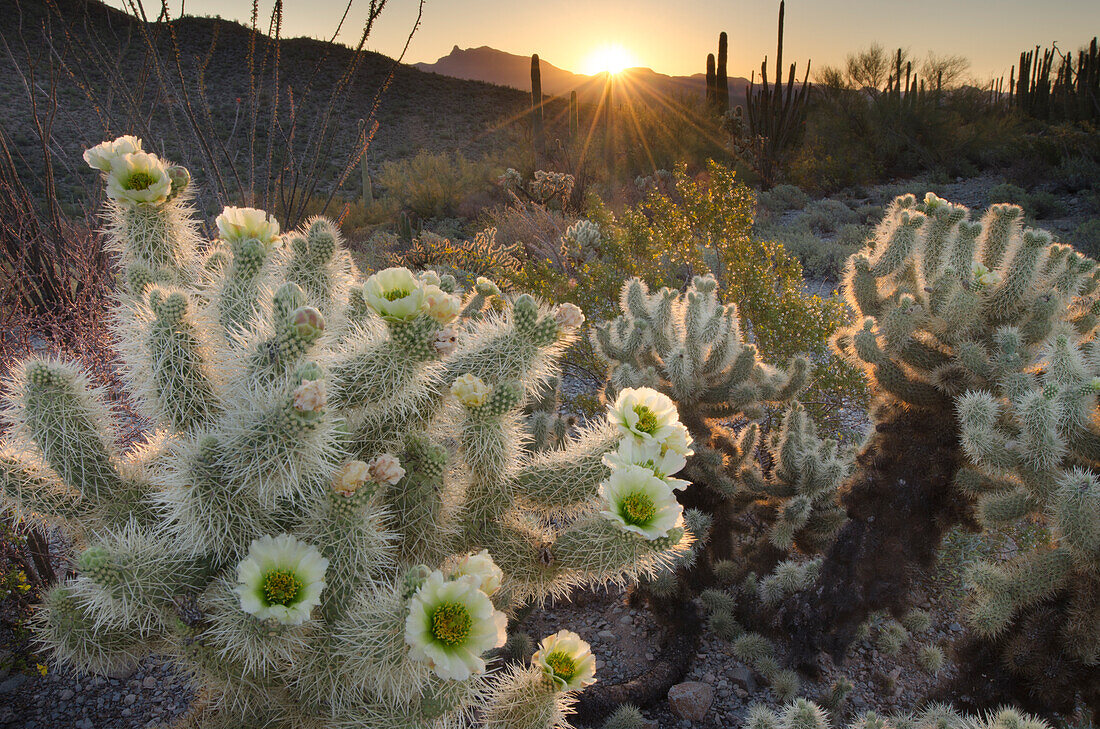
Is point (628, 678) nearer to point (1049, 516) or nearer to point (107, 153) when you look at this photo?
point (1049, 516)

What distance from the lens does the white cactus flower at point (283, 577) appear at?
127cm

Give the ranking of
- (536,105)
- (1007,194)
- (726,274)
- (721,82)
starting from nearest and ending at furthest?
(726,274)
(1007,194)
(536,105)
(721,82)

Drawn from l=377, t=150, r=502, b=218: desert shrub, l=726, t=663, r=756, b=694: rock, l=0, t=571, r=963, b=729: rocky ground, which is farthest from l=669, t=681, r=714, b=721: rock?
l=377, t=150, r=502, b=218: desert shrub

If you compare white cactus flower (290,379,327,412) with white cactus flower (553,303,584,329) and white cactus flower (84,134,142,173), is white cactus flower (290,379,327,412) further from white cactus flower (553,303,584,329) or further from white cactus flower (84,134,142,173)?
white cactus flower (84,134,142,173)

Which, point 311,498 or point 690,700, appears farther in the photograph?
point 690,700

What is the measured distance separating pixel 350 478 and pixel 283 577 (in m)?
0.24

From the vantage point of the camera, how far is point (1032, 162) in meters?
14.1

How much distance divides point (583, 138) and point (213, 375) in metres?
16.9

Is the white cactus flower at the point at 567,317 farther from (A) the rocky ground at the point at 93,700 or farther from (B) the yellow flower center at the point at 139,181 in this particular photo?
(A) the rocky ground at the point at 93,700

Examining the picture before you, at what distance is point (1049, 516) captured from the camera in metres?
2.36

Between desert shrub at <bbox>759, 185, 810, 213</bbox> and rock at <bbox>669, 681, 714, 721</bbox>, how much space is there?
11.6m

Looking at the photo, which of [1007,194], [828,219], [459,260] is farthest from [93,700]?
[1007,194]

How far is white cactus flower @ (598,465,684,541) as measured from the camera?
1.51 metres

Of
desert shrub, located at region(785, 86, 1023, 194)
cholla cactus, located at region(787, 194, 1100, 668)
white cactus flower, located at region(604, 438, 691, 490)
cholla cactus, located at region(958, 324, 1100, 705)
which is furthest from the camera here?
desert shrub, located at region(785, 86, 1023, 194)
